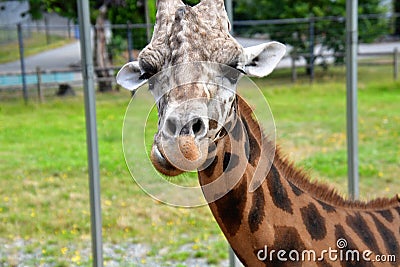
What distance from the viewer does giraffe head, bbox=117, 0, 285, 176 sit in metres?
1.41

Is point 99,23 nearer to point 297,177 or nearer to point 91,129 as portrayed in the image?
point 91,129

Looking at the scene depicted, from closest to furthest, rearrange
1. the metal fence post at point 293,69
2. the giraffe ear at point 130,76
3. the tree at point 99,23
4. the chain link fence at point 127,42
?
the giraffe ear at point 130,76
the tree at point 99,23
the chain link fence at point 127,42
the metal fence post at point 293,69

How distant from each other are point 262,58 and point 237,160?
0.29m

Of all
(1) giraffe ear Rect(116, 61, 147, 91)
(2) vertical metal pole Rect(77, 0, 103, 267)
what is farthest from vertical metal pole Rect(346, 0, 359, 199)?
(1) giraffe ear Rect(116, 61, 147, 91)

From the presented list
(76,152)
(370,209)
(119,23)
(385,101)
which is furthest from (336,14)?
(370,209)

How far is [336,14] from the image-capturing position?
45.1 feet

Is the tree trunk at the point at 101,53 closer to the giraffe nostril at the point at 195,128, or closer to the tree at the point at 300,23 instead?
the tree at the point at 300,23

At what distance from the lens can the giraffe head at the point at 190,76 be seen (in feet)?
4.61

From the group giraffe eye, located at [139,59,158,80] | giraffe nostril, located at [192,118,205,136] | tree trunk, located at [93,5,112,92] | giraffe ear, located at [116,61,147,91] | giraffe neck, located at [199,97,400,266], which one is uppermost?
giraffe eye, located at [139,59,158,80]

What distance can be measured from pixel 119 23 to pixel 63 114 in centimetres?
163

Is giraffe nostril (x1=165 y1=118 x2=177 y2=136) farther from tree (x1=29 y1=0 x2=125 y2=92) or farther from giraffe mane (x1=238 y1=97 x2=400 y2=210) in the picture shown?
tree (x1=29 y1=0 x2=125 y2=92)

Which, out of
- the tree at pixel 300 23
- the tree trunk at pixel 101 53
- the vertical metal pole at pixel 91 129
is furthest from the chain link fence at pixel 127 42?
the vertical metal pole at pixel 91 129

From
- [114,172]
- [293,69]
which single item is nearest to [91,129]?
[114,172]

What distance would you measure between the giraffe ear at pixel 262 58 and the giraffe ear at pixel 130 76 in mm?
305
